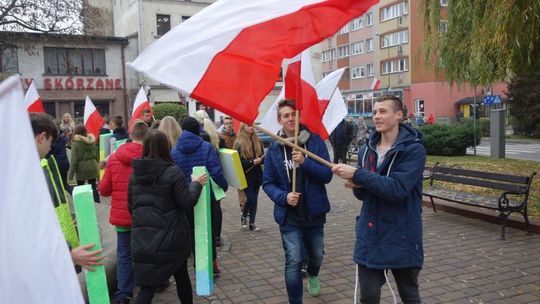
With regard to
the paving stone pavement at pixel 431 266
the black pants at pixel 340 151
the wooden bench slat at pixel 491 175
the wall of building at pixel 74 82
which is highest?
the wall of building at pixel 74 82

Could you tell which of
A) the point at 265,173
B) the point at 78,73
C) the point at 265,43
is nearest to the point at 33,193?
the point at 265,43

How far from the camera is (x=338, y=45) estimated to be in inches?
2506

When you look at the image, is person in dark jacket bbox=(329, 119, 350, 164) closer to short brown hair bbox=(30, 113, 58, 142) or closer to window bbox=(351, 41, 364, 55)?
short brown hair bbox=(30, 113, 58, 142)

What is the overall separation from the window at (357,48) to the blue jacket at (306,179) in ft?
186

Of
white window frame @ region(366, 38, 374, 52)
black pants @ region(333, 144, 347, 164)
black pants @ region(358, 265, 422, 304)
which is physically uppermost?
white window frame @ region(366, 38, 374, 52)

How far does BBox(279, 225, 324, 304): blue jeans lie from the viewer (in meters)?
4.33

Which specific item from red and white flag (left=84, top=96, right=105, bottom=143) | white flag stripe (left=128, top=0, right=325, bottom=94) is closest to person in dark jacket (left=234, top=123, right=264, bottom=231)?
white flag stripe (left=128, top=0, right=325, bottom=94)

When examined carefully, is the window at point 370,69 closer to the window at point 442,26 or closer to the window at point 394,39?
the window at point 394,39

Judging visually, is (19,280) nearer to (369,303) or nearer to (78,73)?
(369,303)

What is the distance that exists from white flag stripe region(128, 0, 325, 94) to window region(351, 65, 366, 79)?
56.4m

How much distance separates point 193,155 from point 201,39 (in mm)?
2308

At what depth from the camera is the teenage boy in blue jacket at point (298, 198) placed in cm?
438

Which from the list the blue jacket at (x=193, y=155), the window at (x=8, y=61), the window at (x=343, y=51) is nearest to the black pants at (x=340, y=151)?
the blue jacket at (x=193, y=155)

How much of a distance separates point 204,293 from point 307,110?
6.82ft
